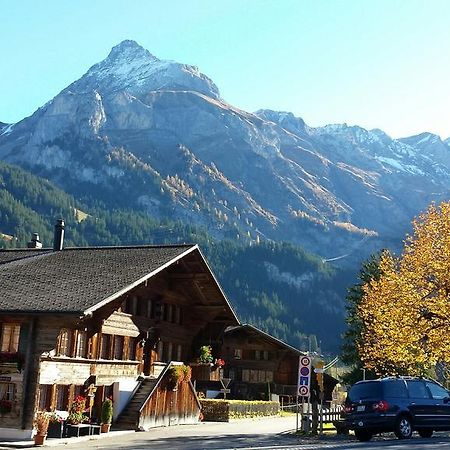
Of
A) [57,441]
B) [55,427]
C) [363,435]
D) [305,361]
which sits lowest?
[57,441]

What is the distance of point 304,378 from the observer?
83.6ft

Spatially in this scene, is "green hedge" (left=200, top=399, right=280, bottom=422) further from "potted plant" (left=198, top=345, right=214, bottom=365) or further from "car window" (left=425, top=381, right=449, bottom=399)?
"car window" (left=425, top=381, right=449, bottom=399)

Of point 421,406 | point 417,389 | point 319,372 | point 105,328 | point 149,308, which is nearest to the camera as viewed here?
point 421,406

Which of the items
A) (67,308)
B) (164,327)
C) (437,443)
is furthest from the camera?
(164,327)

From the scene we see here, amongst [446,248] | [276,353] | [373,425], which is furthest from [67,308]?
[276,353]

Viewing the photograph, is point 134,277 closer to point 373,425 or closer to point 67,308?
point 67,308

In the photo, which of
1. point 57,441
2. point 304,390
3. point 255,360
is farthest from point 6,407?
point 255,360

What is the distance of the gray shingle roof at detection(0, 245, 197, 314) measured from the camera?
24.3 meters

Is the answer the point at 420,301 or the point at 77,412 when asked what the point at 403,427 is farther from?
the point at 77,412

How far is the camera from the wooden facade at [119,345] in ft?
80.0

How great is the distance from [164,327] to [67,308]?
12.3 metres

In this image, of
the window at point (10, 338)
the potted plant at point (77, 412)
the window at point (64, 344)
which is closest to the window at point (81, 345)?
the window at point (64, 344)

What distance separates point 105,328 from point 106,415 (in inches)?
158

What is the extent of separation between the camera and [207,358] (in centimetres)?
3812
